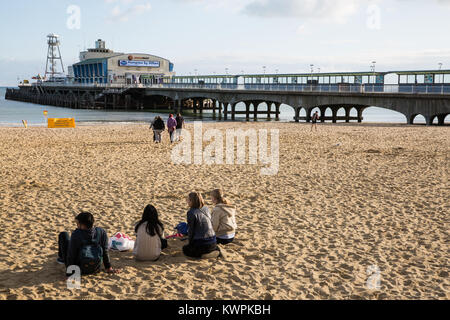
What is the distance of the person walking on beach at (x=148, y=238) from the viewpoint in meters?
6.05

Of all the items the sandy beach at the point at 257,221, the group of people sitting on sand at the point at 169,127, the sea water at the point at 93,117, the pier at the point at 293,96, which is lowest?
the sandy beach at the point at 257,221

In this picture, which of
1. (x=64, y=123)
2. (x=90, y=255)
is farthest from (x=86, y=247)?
(x=64, y=123)

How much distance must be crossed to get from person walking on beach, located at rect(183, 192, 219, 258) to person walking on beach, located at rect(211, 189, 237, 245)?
43cm

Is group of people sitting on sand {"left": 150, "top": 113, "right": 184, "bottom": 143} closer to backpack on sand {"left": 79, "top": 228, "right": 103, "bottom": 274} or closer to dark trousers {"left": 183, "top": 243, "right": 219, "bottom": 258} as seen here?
dark trousers {"left": 183, "top": 243, "right": 219, "bottom": 258}

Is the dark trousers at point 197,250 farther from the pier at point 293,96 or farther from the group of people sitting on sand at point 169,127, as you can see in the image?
the pier at point 293,96

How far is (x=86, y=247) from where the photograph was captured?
5.62 meters

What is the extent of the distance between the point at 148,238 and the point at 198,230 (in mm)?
682

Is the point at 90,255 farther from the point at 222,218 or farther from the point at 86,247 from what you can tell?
the point at 222,218

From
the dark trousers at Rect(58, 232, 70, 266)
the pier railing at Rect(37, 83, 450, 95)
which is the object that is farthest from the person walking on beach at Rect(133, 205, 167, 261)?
the pier railing at Rect(37, 83, 450, 95)

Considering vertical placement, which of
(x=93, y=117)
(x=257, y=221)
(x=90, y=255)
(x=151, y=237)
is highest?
(x=93, y=117)

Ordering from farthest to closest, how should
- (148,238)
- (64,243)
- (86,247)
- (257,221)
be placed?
(257,221)
(148,238)
(64,243)
(86,247)

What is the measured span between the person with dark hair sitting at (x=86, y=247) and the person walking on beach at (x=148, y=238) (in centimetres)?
52

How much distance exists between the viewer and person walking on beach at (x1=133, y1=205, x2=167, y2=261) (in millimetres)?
6055

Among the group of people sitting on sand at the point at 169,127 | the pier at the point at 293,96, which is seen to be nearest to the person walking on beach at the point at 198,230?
the group of people sitting on sand at the point at 169,127
